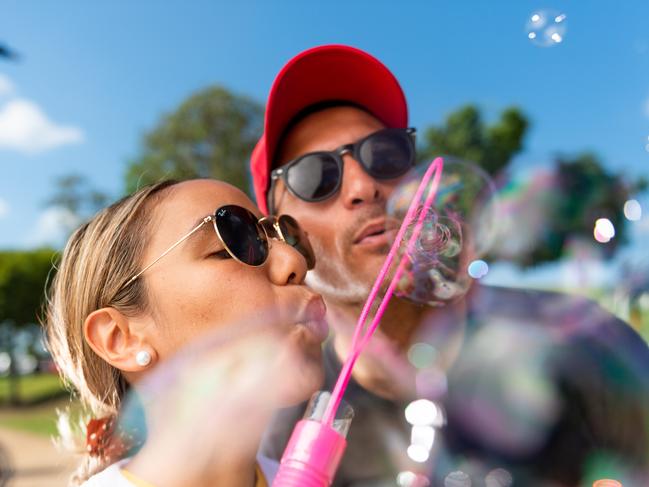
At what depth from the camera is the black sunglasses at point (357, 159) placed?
2350 mm

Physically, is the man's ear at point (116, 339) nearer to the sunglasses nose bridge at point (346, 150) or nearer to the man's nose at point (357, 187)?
the man's nose at point (357, 187)

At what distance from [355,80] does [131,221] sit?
1.33m

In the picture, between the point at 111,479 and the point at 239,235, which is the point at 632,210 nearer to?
the point at 239,235

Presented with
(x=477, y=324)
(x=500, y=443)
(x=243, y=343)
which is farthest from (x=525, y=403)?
(x=243, y=343)

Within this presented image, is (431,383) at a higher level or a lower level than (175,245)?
lower

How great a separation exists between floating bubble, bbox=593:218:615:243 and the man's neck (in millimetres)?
548

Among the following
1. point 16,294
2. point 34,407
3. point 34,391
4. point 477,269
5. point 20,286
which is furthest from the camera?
point 34,391

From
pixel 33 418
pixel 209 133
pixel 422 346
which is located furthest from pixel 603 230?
pixel 209 133

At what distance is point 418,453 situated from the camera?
2.02 m

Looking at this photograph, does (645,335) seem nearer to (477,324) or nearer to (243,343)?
(477,324)

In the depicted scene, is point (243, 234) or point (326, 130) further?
point (326, 130)

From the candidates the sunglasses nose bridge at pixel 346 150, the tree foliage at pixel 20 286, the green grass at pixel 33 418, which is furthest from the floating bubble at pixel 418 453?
the tree foliage at pixel 20 286

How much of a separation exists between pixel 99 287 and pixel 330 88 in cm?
142

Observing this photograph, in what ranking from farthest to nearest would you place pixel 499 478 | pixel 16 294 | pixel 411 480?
pixel 16 294, pixel 411 480, pixel 499 478
